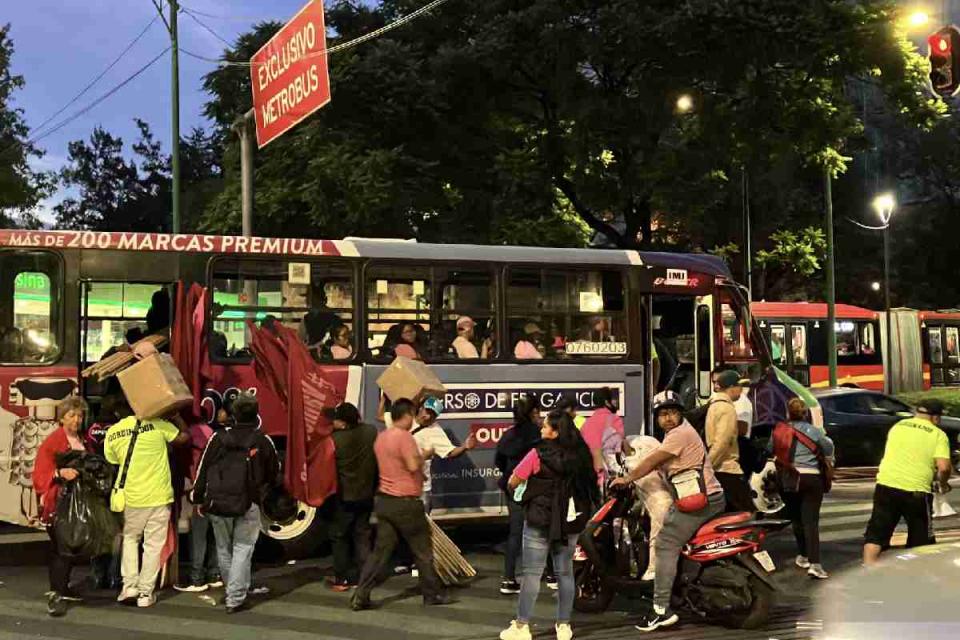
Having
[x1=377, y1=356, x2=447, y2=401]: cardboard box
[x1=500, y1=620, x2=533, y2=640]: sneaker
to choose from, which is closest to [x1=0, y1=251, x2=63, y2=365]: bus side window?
[x1=377, y1=356, x2=447, y2=401]: cardboard box

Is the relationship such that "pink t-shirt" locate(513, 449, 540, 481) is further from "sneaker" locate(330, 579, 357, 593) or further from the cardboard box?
"sneaker" locate(330, 579, 357, 593)

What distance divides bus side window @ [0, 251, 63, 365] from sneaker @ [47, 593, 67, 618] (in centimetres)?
256

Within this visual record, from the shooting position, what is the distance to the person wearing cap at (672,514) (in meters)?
7.15

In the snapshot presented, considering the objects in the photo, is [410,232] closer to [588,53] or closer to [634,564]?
[588,53]

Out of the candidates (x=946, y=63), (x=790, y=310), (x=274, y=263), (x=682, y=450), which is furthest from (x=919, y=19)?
(x=682, y=450)

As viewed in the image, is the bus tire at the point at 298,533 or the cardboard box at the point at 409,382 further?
the bus tire at the point at 298,533

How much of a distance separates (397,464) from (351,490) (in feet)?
2.74

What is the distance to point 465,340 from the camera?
34.6 feet

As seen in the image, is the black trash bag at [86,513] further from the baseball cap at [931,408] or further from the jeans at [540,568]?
the baseball cap at [931,408]

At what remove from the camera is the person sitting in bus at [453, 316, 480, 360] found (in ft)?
34.5

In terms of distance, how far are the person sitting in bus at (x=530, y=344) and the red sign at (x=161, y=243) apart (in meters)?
2.07

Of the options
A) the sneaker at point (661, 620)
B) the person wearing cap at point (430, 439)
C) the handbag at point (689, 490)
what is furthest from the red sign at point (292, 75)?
the sneaker at point (661, 620)

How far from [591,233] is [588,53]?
650 centimetres

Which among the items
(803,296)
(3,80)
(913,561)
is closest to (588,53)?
(913,561)
